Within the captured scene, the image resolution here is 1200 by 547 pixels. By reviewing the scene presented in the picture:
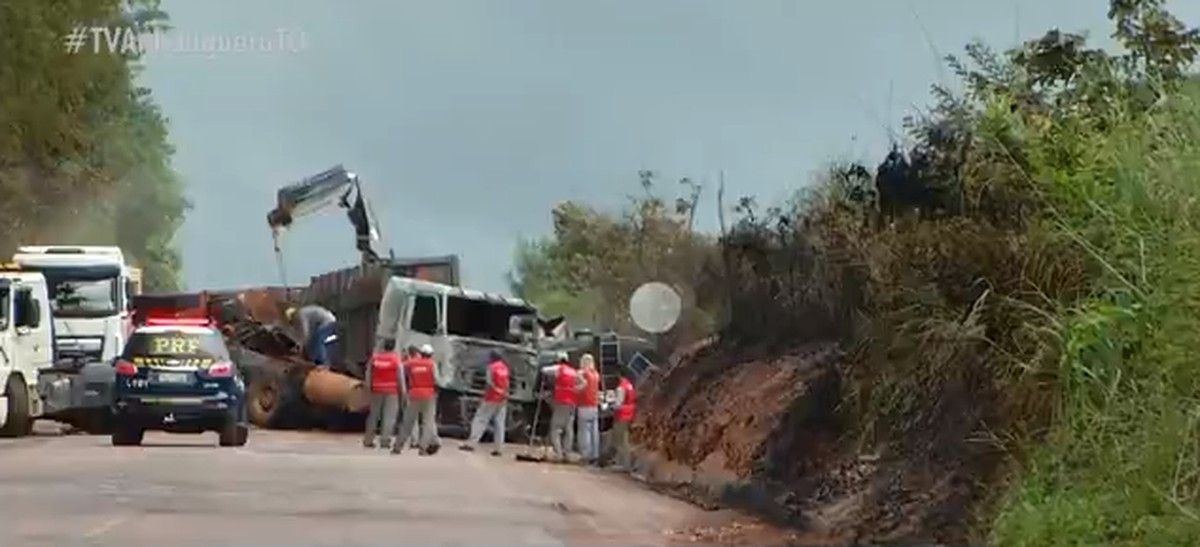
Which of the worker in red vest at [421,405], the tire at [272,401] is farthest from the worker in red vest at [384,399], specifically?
the tire at [272,401]

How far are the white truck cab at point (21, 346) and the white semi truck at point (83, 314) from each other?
1.15ft

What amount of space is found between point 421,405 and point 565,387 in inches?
93.3

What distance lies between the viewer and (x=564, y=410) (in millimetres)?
34125

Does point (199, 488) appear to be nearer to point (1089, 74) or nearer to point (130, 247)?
Answer: point (1089, 74)

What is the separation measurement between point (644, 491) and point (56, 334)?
14481mm

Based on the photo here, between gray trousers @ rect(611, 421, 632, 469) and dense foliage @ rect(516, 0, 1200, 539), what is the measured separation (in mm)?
7013

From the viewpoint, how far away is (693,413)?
3206 centimetres

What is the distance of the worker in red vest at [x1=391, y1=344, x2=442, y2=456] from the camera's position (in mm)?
32906

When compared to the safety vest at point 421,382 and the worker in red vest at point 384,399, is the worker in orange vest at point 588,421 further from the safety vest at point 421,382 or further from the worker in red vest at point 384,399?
the worker in red vest at point 384,399

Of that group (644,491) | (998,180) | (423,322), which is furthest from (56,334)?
(998,180)

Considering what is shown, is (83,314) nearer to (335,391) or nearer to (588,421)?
(335,391)

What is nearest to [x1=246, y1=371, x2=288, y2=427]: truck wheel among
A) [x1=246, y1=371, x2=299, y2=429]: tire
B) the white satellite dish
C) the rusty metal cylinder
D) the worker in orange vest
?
[x1=246, y1=371, x2=299, y2=429]: tire

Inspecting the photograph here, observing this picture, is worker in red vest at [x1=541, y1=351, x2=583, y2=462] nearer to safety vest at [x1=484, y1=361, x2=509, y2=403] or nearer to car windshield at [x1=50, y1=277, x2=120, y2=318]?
safety vest at [x1=484, y1=361, x2=509, y2=403]

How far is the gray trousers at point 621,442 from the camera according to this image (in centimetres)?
3328
